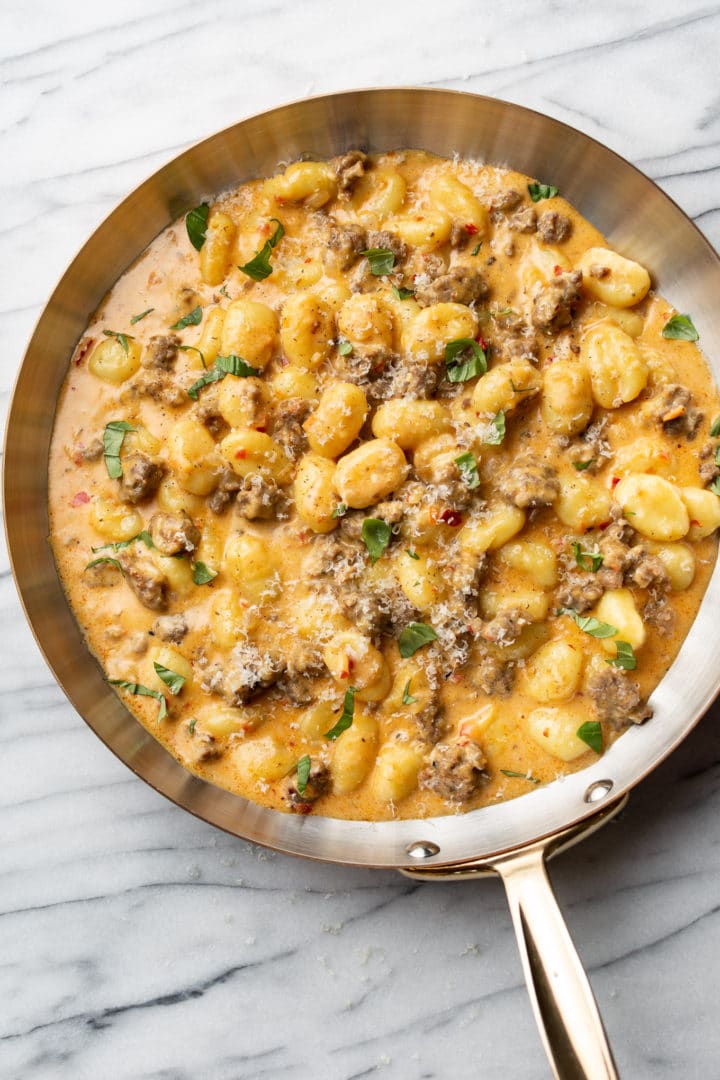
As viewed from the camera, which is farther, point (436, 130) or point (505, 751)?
point (436, 130)

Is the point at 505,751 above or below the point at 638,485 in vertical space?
below

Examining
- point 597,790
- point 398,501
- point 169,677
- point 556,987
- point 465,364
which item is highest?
point 465,364

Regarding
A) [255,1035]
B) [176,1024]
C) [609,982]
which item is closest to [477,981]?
[609,982]

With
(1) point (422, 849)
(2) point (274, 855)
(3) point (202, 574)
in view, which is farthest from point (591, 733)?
(3) point (202, 574)

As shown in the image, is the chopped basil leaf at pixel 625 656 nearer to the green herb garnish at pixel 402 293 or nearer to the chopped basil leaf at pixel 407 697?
the chopped basil leaf at pixel 407 697

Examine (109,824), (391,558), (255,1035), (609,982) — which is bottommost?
(609,982)

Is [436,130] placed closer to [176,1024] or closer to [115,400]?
[115,400]

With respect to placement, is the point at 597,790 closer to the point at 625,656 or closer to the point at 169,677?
the point at 625,656

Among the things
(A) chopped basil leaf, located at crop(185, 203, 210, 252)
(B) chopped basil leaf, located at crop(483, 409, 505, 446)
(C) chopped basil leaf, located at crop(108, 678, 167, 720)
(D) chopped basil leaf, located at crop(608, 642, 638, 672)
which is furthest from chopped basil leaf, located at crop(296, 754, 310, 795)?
(A) chopped basil leaf, located at crop(185, 203, 210, 252)
